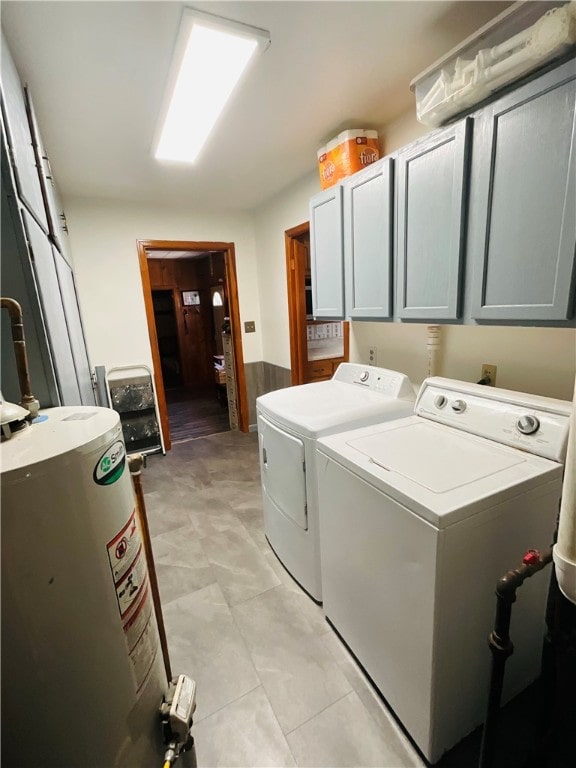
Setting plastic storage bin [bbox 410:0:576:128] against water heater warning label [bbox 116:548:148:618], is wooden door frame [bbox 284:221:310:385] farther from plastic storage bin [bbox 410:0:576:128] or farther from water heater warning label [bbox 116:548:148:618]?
water heater warning label [bbox 116:548:148:618]

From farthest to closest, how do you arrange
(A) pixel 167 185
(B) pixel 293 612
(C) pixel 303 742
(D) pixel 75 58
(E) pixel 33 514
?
1. (A) pixel 167 185
2. (B) pixel 293 612
3. (D) pixel 75 58
4. (C) pixel 303 742
5. (E) pixel 33 514

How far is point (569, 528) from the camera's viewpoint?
0.72 meters

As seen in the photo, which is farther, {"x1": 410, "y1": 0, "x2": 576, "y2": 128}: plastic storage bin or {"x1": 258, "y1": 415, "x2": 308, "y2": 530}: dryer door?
{"x1": 258, "y1": 415, "x2": 308, "y2": 530}: dryer door

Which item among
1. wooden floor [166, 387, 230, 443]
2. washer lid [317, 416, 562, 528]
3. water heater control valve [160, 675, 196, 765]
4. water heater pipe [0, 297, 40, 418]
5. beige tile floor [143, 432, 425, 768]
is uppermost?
water heater pipe [0, 297, 40, 418]

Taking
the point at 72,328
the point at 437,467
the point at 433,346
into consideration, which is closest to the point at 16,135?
the point at 72,328

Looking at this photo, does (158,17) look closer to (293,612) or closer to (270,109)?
(270,109)

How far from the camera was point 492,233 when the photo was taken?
1.24m

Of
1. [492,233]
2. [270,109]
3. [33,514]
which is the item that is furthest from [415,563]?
[270,109]

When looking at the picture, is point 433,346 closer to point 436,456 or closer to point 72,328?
point 436,456

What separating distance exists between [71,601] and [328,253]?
203 centimetres

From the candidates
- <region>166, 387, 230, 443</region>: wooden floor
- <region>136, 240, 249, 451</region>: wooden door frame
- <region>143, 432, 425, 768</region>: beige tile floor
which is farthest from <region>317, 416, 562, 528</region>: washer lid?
<region>166, 387, 230, 443</region>: wooden floor

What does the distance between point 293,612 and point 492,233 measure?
192 cm

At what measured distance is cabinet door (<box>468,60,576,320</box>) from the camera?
3.37 ft

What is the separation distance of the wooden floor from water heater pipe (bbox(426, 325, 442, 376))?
9.63 feet
